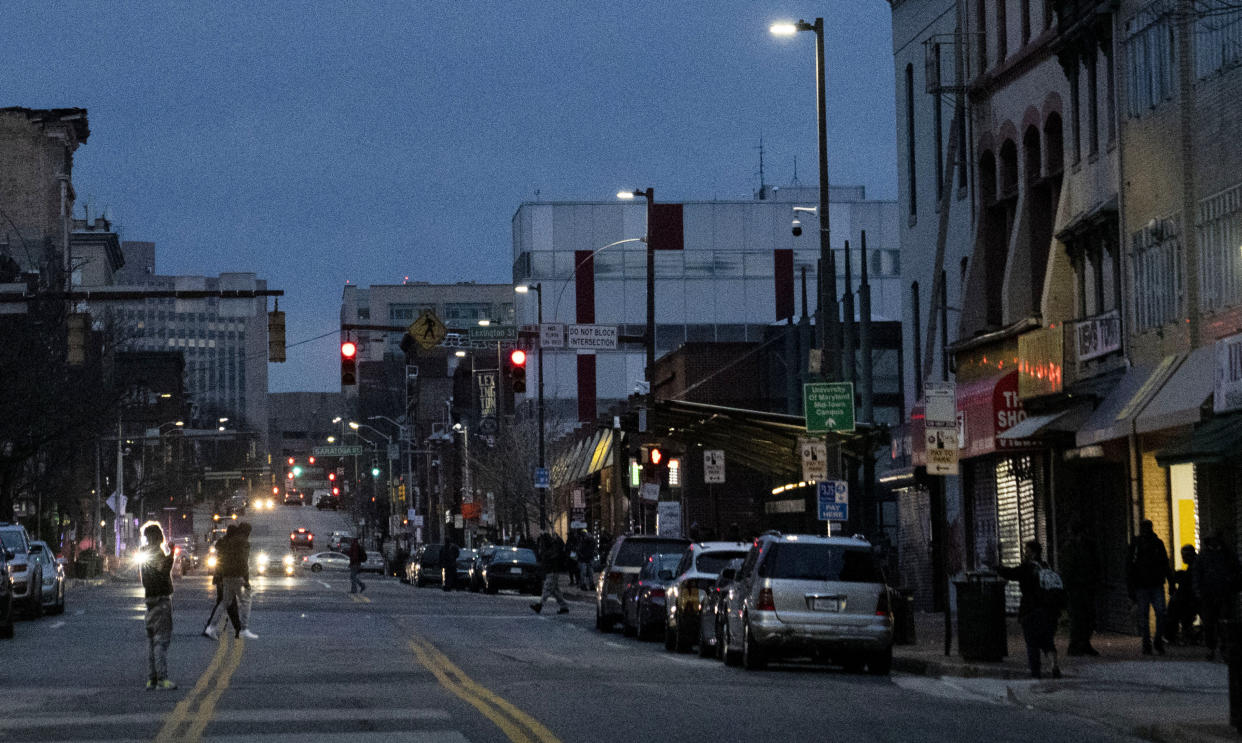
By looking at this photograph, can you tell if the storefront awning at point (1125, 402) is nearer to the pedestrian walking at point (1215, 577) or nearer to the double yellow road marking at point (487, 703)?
the pedestrian walking at point (1215, 577)

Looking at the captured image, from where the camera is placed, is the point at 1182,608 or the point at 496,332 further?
the point at 496,332

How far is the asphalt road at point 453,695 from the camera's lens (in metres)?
14.8

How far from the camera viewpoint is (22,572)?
117 feet

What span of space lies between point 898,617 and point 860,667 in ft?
8.27

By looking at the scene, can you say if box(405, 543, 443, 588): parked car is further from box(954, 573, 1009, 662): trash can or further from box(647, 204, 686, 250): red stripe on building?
box(954, 573, 1009, 662): trash can

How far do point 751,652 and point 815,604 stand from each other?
958 mm

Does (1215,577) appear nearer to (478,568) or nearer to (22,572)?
(22,572)

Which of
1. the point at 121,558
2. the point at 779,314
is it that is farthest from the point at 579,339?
the point at 121,558

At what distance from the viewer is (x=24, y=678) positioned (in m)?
21.1

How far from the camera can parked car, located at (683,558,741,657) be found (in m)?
24.6

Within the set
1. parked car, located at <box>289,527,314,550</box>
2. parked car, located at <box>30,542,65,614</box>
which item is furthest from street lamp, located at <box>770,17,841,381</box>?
parked car, located at <box>289,527,314,550</box>

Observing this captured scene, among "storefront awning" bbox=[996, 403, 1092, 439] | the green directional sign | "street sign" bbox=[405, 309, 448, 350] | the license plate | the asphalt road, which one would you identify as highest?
"street sign" bbox=[405, 309, 448, 350]

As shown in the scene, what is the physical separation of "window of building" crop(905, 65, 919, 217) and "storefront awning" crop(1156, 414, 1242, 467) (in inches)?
673

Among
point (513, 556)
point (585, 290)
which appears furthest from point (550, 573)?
point (585, 290)
